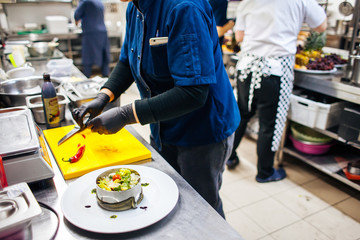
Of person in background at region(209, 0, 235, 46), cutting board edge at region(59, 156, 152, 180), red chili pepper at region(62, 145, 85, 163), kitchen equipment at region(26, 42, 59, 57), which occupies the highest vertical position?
person in background at region(209, 0, 235, 46)

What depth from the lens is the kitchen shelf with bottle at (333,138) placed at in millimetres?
2273

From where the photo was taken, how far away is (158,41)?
1.17m

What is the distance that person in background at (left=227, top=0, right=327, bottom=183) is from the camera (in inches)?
Answer: 91.4

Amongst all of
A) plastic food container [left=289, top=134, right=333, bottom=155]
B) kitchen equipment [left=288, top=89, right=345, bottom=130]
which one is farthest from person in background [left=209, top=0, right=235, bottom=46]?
plastic food container [left=289, top=134, right=333, bottom=155]

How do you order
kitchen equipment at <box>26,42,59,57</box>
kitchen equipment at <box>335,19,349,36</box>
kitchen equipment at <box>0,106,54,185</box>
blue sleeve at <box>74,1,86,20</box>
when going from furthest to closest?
blue sleeve at <box>74,1,86,20</box> < kitchen equipment at <box>335,19,349,36</box> < kitchen equipment at <box>26,42,59,57</box> < kitchen equipment at <box>0,106,54,185</box>

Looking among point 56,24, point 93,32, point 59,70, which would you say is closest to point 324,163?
point 59,70

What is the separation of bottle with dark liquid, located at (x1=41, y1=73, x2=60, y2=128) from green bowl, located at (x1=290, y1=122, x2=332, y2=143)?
2.09 metres

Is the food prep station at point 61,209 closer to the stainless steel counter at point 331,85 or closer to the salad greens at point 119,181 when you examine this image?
the salad greens at point 119,181

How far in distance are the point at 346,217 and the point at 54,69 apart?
2511mm

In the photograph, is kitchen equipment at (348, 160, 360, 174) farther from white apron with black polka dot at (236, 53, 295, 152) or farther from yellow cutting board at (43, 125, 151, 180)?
yellow cutting board at (43, 125, 151, 180)

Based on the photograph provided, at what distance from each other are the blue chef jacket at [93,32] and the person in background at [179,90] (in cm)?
365

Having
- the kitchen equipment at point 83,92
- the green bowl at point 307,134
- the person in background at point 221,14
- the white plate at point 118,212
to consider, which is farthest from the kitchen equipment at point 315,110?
the white plate at point 118,212

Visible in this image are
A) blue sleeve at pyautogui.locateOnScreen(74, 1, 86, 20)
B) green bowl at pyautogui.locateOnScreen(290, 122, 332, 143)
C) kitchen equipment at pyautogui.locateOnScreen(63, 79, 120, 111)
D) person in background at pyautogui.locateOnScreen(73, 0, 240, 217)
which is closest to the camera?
person in background at pyautogui.locateOnScreen(73, 0, 240, 217)

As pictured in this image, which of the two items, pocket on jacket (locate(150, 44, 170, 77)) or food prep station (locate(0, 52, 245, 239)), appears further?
pocket on jacket (locate(150, 44, 170, 77))
